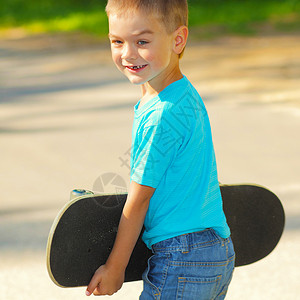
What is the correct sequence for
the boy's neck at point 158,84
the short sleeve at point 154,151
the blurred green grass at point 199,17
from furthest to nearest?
the blurred green grass at point 199,17
the boy's neck at point 158,84
the short sleeve at point 154,151

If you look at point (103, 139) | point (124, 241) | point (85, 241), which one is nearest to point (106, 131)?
point (103, 139)

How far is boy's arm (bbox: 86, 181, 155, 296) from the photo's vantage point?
1.91 m

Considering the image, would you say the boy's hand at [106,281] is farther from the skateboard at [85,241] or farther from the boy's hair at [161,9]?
the boy's hair at [161,9]

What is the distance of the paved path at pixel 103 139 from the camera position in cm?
356

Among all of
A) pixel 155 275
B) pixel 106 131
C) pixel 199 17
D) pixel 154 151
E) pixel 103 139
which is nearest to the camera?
pixel 154 151

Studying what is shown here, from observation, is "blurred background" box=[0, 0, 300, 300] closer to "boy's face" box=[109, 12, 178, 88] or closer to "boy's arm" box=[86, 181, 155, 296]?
"boy's arm" box=[86, 181, 155, 296]

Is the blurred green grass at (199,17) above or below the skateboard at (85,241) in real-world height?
above

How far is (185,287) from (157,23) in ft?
2.51

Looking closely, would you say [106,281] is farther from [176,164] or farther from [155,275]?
[176,164]

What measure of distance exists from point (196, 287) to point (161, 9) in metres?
0.81

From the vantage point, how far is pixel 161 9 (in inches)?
74.3

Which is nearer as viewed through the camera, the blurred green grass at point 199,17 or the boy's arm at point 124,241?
the boy's arm at point 124,241

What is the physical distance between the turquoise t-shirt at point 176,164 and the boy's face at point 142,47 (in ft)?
0.23

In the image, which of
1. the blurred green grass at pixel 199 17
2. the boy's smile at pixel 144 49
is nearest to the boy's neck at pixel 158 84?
the boy's smile at pixel 144 49
